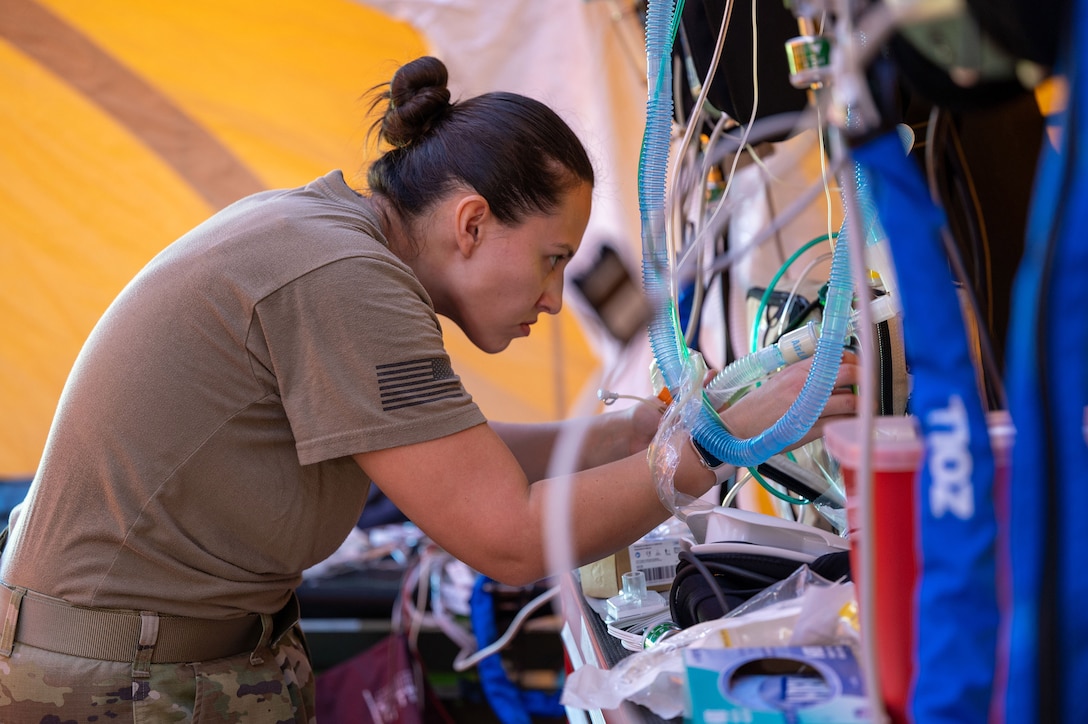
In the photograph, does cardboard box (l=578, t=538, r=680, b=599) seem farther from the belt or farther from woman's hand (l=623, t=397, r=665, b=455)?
the belt

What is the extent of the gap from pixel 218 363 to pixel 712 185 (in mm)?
892

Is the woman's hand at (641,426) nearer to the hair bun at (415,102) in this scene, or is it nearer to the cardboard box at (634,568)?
the cardboard box at (634,568)

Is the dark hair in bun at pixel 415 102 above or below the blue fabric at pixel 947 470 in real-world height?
above

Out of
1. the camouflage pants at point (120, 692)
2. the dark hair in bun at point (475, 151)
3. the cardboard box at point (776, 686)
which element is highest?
the dark hair in bun at point (475, 151)

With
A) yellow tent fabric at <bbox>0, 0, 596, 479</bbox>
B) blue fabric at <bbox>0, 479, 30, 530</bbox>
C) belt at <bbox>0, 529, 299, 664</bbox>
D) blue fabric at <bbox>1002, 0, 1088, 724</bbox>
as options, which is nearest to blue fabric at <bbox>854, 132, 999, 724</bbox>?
blue fabric at <bbox>1002, 0, 1088, 724</bbox>

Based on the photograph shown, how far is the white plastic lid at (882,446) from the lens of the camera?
0.52 meters

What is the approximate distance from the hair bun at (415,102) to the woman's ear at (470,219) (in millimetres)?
167

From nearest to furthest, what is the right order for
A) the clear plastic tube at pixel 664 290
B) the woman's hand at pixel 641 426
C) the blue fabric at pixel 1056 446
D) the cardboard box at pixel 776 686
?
1. the blue fabric at pixel 1056 446
2. the cardboard box at pixel 776 686
3. the clear plastic tube at pixel 664 290
4. the woman's hand at pixel 641 426

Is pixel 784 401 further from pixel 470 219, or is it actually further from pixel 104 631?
pixel 104 631

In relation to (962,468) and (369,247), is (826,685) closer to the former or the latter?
(962,468)

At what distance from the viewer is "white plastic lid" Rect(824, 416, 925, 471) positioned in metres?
0.52

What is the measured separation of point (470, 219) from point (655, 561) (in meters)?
0.45

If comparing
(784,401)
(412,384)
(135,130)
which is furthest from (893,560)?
(135,130)

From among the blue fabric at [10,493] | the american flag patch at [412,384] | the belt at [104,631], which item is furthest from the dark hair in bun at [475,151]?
the blue fabric at [10,493]
